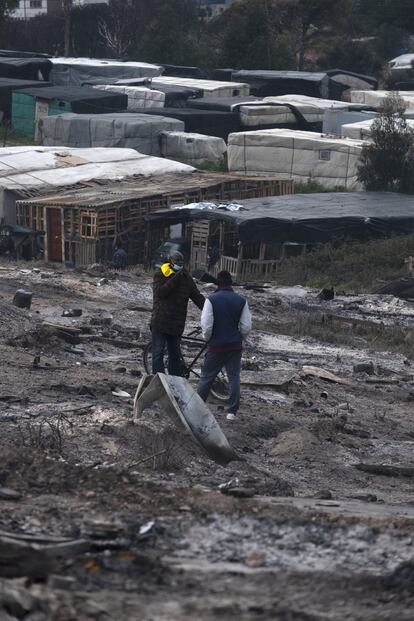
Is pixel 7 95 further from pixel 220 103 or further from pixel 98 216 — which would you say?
pixel 98 216

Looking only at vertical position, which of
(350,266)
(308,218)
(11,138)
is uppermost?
(308,218)

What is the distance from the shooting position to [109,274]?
20.1m

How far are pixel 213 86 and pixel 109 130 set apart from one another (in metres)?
10.8

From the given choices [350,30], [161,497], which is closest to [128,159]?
[161,497]

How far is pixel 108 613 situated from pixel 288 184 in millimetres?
27558

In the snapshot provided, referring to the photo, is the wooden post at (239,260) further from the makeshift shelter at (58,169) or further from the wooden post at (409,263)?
the makeshift shelter at (58,169)

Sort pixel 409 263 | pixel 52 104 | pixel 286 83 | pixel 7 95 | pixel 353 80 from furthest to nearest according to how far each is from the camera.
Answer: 1. pixel 353 80
2. pixel 286 83
3. pixel 7 95
4. pixel 52 104
5. pixel 409 263

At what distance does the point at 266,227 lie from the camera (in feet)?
82.6

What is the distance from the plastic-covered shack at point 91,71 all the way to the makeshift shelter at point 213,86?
6.31 feet

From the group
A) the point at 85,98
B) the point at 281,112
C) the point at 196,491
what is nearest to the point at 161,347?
the point at 196,491

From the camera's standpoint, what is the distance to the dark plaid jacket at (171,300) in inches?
385

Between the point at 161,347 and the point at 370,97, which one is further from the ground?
the point at 161,347

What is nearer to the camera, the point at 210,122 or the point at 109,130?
the point at 109,130

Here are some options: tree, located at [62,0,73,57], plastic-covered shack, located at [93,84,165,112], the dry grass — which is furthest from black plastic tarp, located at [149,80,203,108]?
the dry grass
